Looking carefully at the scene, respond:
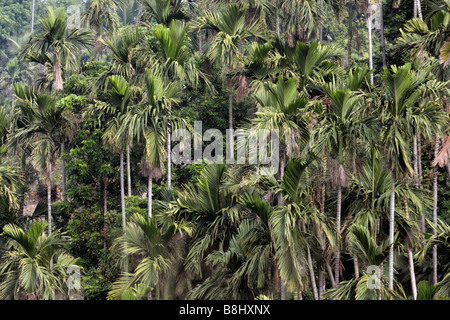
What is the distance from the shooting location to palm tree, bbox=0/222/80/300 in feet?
45.8

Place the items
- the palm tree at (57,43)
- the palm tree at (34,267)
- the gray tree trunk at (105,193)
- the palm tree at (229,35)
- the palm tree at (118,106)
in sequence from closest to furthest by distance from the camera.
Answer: the palm tree at (34,267) < the palm tree at (118,106) < the palm tree at (229,35) < the gray tree trunk at (105,193) < the palm tree at (57,43)

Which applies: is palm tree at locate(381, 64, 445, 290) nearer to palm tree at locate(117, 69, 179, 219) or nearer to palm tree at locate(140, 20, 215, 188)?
palm tree at locate(117, 69, 179, 219)

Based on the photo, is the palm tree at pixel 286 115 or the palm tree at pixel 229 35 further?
the palm tree at pixel 229 35

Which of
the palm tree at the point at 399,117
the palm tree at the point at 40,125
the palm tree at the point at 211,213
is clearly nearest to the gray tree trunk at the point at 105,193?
the palm tree at the point at 40,125

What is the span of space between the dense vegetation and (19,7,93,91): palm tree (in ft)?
0.18

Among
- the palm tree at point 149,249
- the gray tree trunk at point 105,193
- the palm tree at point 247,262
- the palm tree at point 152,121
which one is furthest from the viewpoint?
the gray tree trunk at point 105,193

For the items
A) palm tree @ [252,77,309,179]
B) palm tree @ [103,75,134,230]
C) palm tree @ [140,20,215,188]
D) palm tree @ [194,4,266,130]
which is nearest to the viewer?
palm tree @ [252,77,309,179]

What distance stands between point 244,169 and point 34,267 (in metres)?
5.37

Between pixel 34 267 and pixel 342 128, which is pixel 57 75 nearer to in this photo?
pixel 34 267

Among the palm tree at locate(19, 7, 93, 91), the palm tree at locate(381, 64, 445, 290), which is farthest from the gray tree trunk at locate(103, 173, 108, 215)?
the palm tree at locate(381, 64, 445, 290)

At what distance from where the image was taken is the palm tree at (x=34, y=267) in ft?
45.8

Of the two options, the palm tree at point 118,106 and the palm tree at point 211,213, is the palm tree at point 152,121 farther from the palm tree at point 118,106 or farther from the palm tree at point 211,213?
the palm tree at point 211,213

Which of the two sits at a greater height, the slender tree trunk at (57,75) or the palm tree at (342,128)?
the slender tree trunk at (57,75)

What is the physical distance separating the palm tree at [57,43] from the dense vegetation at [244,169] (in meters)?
0.05
